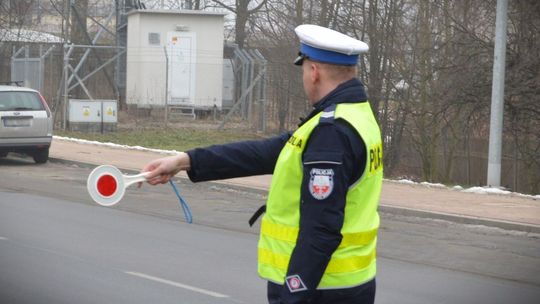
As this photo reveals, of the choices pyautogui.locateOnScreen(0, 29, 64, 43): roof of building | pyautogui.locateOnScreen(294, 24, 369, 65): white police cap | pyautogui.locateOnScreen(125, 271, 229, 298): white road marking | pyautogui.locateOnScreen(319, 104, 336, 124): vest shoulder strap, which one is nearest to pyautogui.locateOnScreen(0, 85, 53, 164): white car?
pyautogui.locateOnScreen(125, 271, 229, 298): white road marking

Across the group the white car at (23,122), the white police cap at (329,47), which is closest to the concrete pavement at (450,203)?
the white car at (23,122)

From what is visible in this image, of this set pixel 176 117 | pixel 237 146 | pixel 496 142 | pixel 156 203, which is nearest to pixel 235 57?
pixel 176 117

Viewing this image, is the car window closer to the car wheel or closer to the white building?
the car wheel

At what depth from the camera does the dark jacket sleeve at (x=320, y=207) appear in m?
3.29

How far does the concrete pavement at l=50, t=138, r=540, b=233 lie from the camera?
13.4 m

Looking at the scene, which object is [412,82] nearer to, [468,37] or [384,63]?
[384,63]

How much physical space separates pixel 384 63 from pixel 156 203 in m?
12.3

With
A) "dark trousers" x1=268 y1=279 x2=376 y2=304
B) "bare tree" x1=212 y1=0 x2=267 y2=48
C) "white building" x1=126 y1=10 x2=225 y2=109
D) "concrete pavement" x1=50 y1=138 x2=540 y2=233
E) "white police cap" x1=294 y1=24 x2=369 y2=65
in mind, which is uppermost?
"bare tree" x1=212 y1=0 x2=267 y2=48

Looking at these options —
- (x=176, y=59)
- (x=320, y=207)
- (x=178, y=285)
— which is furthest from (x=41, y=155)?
(x=320, y=207)

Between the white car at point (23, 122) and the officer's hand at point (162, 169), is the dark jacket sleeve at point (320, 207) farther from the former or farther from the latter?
the white car at point (23, 122)

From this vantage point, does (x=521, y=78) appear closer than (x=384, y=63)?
Yes

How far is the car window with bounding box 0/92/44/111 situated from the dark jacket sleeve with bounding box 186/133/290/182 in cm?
1610

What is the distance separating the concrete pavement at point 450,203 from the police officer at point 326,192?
386 inches

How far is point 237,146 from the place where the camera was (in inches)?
155
